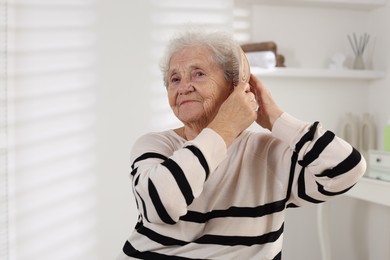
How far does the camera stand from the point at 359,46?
3.16 m

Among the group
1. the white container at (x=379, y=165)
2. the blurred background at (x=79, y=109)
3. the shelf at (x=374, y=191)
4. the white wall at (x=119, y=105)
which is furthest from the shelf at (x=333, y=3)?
the shelf at (x=374, y=191)

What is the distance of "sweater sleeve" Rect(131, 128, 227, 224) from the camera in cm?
105

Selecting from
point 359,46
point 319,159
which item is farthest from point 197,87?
point 359,46

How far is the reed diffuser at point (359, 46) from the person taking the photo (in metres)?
3.09

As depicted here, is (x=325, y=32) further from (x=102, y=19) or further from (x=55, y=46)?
(x=55, y=46)

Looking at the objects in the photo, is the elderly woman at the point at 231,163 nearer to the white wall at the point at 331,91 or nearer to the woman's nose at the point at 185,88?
the woman's nose at the point at 185,88

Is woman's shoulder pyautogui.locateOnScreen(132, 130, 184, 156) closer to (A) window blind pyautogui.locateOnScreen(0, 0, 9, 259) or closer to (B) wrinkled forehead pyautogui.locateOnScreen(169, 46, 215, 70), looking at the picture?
(B) wrinkled forehead pyautogui.locateOnScreen(169, 46, 215, 70)

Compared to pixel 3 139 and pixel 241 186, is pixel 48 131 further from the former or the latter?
pixel 241 186

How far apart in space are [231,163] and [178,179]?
0.28 m

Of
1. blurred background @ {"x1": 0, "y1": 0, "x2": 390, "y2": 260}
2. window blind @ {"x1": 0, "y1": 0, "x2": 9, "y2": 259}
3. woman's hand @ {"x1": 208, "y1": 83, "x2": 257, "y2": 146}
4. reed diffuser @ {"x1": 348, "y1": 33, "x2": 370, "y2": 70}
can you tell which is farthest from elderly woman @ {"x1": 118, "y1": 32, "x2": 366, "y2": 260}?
reed diffuser @ {"x1": 348, "y1": 33, "x2": 370, "y2": 70}

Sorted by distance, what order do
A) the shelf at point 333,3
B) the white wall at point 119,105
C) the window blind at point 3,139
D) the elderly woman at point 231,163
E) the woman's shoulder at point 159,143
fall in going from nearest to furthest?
the elderly woman at point 231,163
the woman's shoulder at point 159,143
the window blind at point 3,139
the white wall at point 119,105
the shelf at point 333,3

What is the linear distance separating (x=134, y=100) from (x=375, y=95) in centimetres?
164

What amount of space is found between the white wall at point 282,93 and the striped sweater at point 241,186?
1511 millimetres

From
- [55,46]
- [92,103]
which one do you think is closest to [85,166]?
[92,103]
